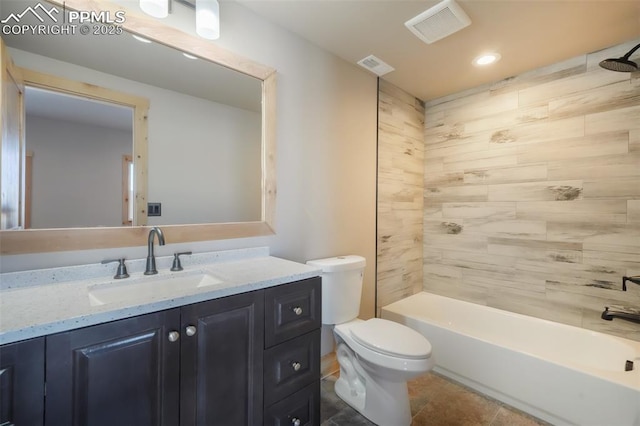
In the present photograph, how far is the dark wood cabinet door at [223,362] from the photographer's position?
955 mm

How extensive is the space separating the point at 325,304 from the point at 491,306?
1702mm

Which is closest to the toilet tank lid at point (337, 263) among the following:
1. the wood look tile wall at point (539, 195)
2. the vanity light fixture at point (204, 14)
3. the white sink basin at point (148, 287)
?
the wood look tile wall at point (539, 195)

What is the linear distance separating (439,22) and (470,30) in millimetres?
262

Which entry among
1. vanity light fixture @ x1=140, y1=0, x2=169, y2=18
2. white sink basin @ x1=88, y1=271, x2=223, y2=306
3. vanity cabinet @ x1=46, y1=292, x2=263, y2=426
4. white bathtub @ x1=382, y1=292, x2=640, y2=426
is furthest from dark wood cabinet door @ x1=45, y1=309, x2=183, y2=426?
white bathtub @ x1=382, y1=292, x2=640, y2=426

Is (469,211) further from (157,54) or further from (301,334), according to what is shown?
(157,54)

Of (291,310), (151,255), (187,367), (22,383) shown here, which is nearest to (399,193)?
(291,310)

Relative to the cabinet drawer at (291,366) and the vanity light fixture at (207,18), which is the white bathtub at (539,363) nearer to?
the cabinet drawer at (291,366)

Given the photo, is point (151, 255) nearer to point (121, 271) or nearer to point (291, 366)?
point (121, 271)

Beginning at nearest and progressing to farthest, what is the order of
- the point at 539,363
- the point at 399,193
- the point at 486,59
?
the point at 539,363, the point at 486,59, the point at 399,193

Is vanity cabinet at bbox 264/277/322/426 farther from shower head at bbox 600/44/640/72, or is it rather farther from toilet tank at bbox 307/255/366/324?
shower head at bbox 600/44/640/72

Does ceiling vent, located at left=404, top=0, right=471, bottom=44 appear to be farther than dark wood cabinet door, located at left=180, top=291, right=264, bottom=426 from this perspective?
Yes

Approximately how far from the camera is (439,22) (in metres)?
1.68

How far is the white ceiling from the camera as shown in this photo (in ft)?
5.18

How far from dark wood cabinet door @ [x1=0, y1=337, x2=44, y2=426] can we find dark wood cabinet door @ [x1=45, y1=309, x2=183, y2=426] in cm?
2
